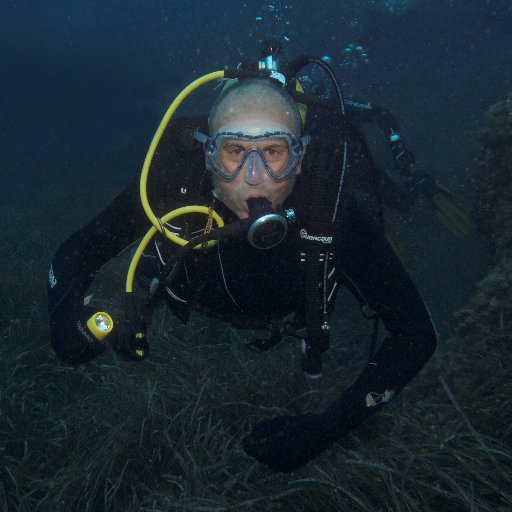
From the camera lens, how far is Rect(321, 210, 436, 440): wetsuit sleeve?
2365 mm

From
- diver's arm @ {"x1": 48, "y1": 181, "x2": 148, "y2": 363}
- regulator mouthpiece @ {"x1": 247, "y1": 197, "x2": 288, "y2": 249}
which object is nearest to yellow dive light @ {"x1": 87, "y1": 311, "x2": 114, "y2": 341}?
diver's arm @ {"x1": 48, "y1": 181, "x2": 148, "y2": 363}

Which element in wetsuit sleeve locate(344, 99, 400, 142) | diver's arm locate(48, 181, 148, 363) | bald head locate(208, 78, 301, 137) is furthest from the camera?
wetsuit sleeve locate(344, 99, 400, 142)

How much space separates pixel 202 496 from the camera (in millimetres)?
2463

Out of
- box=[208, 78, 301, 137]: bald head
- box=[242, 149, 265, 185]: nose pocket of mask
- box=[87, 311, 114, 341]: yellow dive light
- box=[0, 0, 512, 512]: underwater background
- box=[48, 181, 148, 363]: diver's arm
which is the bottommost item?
box=[0, 0, 512, 512]: underwater background

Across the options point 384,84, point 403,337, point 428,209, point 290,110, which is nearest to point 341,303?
point 428,209

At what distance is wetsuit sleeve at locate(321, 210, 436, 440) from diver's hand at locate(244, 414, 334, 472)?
0.33 ft

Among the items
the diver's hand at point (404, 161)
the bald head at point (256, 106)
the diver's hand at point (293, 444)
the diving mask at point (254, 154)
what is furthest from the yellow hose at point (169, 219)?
the diver's hand at point (404, 161)

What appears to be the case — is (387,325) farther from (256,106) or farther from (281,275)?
(256,106)

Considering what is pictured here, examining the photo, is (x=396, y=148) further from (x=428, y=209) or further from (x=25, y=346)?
(x=25, y=346)

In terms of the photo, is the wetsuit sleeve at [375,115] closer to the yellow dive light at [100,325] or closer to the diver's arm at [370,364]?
the diver's arm at [370,364]

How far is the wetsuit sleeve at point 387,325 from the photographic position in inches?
93.1

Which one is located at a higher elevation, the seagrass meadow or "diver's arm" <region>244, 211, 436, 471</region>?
"diver's arm" <region>244, 211, 436, 471</region>

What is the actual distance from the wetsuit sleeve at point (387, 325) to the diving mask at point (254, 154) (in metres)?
0.61

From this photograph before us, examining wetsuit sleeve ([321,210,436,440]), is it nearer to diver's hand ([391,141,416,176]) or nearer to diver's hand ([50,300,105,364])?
diver's hand ([50,300,105,364])
